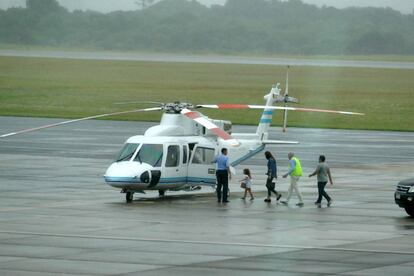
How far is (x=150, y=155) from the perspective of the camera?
35.6 metres

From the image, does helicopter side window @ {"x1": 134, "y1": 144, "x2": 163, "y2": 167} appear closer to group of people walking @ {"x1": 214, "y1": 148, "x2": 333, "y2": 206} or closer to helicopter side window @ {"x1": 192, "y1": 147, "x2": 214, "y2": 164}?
helicopter side window @ {"x1": 192, "y1": 147, "x2": 214, "y2": 164}

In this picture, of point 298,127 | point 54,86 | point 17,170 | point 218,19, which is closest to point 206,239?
point 17,170

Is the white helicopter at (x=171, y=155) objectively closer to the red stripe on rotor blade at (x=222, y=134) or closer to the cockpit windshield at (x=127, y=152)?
the cockpit windshield at (x=127, y=152)

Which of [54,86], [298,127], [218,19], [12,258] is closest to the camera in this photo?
[12,258]

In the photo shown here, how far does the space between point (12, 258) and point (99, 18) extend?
65212 millimetres

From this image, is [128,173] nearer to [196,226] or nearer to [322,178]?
[196,226]

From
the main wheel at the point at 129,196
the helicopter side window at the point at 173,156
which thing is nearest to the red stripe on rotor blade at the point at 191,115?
the helicopter side window at the point at 173,156

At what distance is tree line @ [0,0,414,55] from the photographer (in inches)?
2576

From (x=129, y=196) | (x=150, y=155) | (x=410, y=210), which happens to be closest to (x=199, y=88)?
(x=150, y=155)

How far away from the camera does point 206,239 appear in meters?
27.2

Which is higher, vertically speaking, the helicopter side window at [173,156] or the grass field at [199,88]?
the helicopter side window at [173,156]

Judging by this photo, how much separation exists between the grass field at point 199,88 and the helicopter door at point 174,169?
1490 inches

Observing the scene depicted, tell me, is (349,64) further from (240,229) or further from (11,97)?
(240,229)

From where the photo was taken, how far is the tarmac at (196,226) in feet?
76.8
